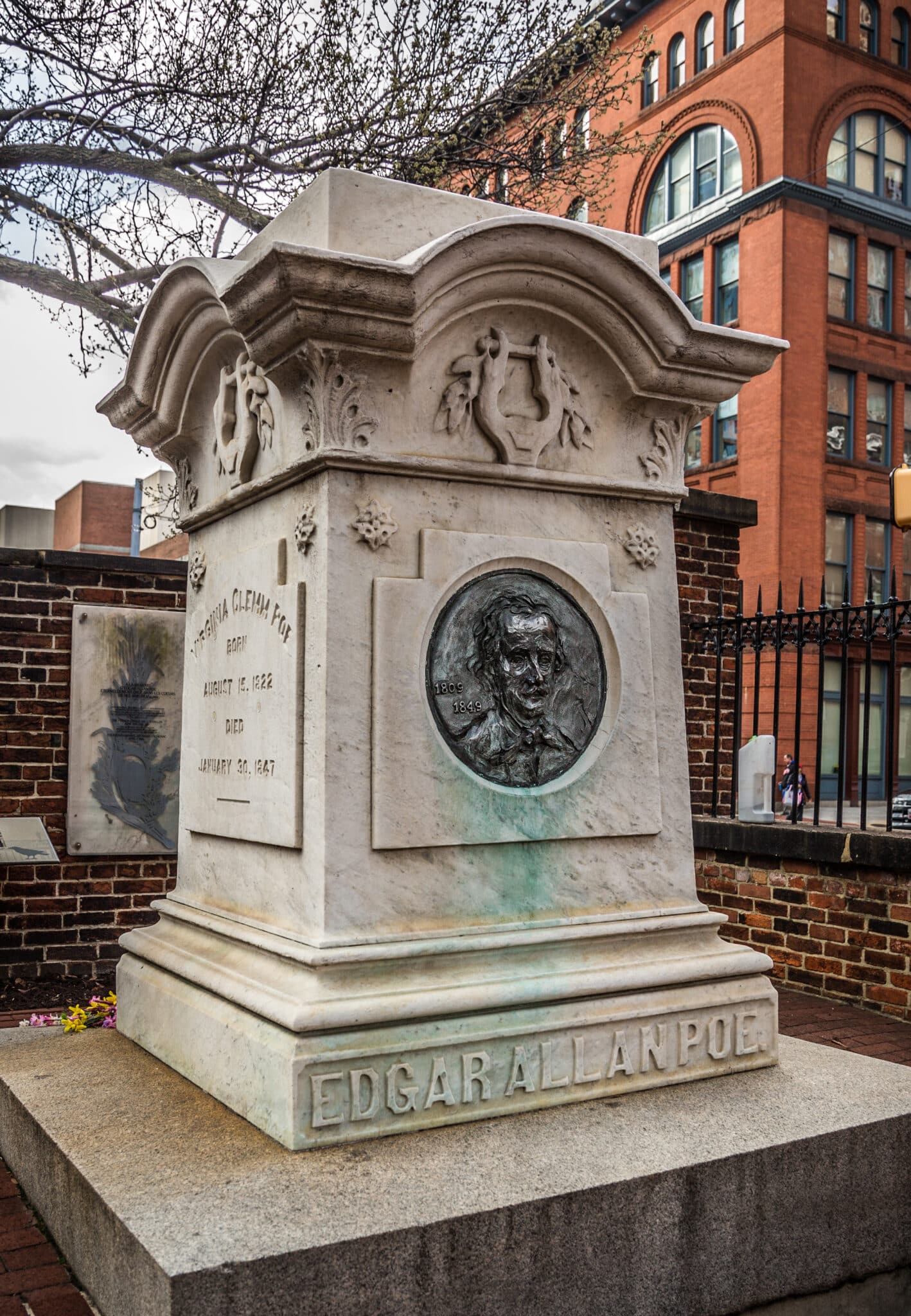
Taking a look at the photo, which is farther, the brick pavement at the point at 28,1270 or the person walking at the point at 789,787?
the person walking at the point at 789,787

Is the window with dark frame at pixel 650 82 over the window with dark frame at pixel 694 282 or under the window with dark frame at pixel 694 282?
over

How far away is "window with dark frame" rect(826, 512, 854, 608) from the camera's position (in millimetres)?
24031

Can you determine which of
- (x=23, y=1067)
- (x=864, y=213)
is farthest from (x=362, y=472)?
(x=864, y=213)

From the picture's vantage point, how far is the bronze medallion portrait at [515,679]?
10.6ft

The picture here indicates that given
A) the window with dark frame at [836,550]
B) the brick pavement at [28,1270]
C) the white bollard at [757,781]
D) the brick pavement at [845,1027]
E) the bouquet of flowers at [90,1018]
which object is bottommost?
the brick pavement at [845,1027]

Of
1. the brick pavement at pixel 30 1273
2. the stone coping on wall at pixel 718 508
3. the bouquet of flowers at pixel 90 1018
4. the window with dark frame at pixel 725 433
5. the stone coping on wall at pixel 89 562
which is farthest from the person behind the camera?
the window with dark frame at pixel 725 433

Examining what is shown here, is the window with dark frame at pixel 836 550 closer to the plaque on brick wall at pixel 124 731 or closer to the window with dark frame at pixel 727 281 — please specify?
the window with dark frame at pixel 727 281

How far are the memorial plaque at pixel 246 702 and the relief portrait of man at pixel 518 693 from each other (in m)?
0.48

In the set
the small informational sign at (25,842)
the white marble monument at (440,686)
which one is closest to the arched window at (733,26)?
the small informational sign at (25,842)

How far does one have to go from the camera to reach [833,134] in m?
24.7

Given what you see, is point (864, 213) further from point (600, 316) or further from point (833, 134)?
point (600, 316)

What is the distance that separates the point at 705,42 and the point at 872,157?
13.9 feet

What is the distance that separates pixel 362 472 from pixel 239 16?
8.89 m

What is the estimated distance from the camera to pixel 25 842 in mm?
6980
